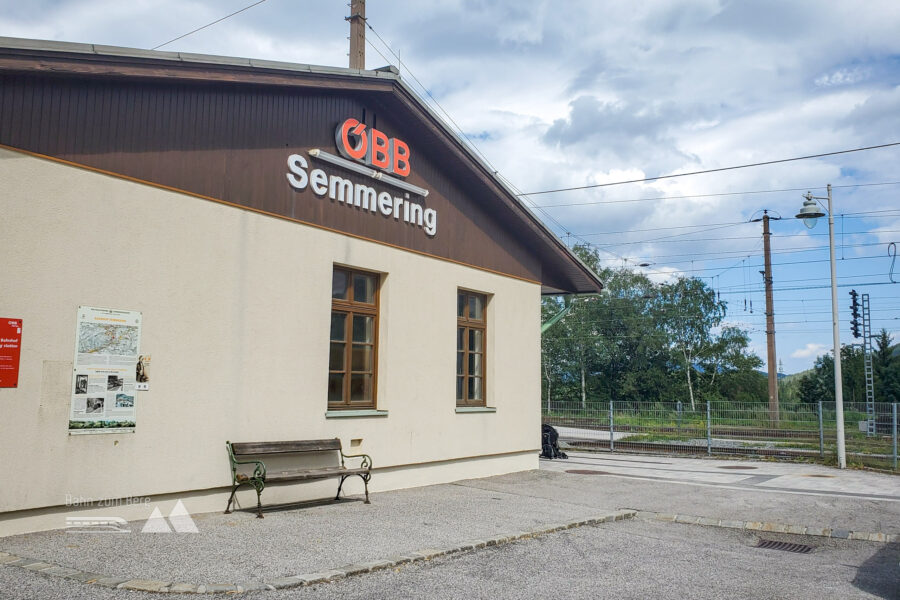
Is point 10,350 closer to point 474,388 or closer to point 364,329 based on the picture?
point 364,329

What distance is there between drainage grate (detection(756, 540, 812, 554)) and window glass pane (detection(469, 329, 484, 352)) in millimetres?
5824

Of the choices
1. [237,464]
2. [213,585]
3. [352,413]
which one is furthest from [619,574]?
[352,413]

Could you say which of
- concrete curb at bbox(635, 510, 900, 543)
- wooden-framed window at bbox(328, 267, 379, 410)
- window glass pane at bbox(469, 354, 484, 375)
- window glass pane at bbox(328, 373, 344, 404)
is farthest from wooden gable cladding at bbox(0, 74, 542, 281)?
concrete curb at bbox(635, 510, 900, 543)

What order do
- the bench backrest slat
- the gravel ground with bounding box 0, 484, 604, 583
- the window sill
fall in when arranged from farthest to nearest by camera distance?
1. the window sill
2. the bench backrest slat
3. the gravel ground with bounding box 0, 484, 604, 583

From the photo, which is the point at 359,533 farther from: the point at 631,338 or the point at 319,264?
the point at 631,338

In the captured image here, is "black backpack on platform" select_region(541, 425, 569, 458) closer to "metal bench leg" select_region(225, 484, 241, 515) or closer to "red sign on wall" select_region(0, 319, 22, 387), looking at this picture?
"metal bench leg" select_region(225, 484, 241, 515)

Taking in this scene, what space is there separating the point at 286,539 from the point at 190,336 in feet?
8.17

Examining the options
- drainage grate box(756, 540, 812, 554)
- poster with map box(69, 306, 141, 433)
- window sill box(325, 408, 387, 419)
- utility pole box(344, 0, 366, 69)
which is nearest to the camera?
poster with map box(69, 306, 141, 433)

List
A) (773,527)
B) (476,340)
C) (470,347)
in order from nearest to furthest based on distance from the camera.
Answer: (773,527), (470,347), (476,340)

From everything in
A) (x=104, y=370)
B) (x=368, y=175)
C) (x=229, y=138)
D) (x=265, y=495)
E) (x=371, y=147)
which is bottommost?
(x=265, y=495)

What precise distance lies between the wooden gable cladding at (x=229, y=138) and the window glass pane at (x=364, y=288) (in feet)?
1.99

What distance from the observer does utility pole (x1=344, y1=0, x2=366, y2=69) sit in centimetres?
1398

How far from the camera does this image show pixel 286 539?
6.79m

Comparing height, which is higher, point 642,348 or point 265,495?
point 642,348
